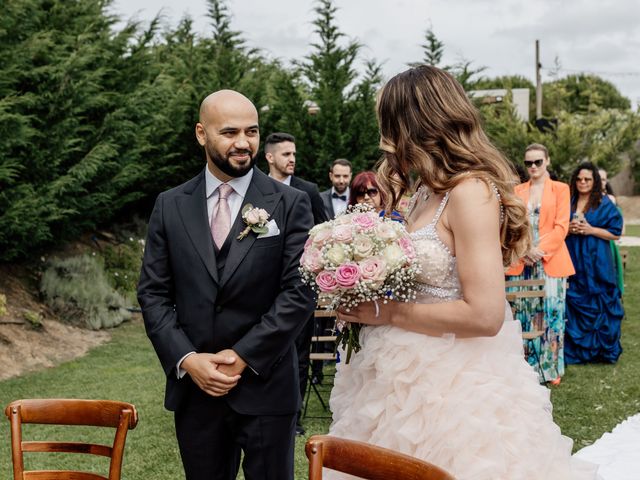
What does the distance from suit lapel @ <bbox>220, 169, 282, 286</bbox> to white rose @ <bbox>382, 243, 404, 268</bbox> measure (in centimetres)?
79

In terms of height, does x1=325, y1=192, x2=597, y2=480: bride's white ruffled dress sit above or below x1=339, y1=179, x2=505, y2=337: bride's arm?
below

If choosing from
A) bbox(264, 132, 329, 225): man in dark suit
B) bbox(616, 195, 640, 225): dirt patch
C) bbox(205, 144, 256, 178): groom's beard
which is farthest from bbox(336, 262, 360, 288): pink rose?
bbox(616, 195, 640, 225): dirt patch

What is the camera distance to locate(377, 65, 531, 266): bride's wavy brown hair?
8.53 ft

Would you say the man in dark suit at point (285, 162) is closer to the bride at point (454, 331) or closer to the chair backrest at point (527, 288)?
the chair backrest at point (527, 288)

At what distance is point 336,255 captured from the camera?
2.57 m

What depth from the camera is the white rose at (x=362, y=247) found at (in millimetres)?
2547

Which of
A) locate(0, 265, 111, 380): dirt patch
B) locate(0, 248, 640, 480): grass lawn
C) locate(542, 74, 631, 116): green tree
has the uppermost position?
locate(542, 74, 631, 116): green tree

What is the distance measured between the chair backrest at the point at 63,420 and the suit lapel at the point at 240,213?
691 mm

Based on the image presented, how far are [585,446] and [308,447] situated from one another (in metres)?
4.13

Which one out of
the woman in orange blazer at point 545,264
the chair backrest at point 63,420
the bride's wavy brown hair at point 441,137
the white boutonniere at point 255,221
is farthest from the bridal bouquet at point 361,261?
the woman in orange blazer at point 545,264

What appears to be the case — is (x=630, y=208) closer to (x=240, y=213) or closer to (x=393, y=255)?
(x=240, y=213)

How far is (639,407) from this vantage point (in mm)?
6789

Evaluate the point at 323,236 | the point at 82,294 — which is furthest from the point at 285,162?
the point at 82,294

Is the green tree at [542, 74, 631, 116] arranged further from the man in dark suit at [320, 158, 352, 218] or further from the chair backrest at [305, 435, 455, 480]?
the chair backrest at [305, 435, 455, 480]
